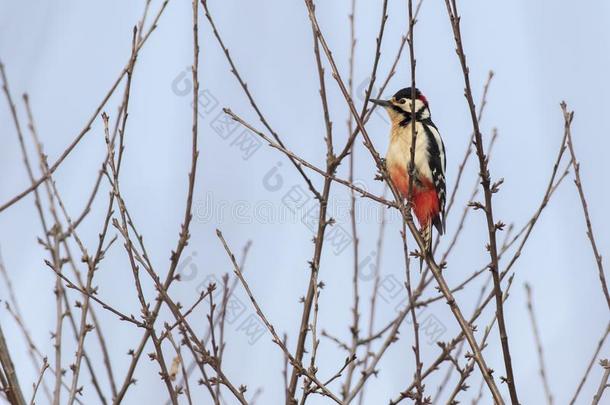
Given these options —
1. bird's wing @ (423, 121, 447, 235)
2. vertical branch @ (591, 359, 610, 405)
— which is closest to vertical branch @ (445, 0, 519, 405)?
vertical branch @ (591, 359, 610, 405)

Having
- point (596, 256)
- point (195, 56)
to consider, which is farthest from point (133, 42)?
point (596, 256)

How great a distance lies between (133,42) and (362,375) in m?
1.89

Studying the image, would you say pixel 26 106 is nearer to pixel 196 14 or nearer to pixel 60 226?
pixel 60 226

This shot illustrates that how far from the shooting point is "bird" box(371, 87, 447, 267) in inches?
207

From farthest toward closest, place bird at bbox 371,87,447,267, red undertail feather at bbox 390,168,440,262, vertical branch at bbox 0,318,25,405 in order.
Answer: red undertail feather at bbox 390,168,440,262, bird at bbox 371,87,447,267, vertical branch at bbox 0,318,25,405

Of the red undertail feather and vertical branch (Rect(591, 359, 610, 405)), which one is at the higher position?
the red undertail feather

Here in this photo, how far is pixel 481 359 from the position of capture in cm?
260

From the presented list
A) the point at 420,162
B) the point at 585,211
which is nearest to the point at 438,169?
the point at 420,162

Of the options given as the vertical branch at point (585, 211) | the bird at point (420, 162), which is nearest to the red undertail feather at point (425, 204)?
the bird at point (420, 162)

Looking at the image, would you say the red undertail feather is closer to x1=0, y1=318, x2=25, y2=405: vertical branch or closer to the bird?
the bird

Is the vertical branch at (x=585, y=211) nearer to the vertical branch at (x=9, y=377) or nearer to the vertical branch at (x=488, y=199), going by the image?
the vertical branch at (x=488, y=199)

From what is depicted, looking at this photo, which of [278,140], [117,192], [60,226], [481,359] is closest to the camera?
[481,359]

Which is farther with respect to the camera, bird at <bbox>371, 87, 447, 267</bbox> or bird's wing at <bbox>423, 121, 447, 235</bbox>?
bird's wing at <bbox>423, 121, 447, 235</bbox>

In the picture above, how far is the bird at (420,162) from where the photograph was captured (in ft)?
17.3
